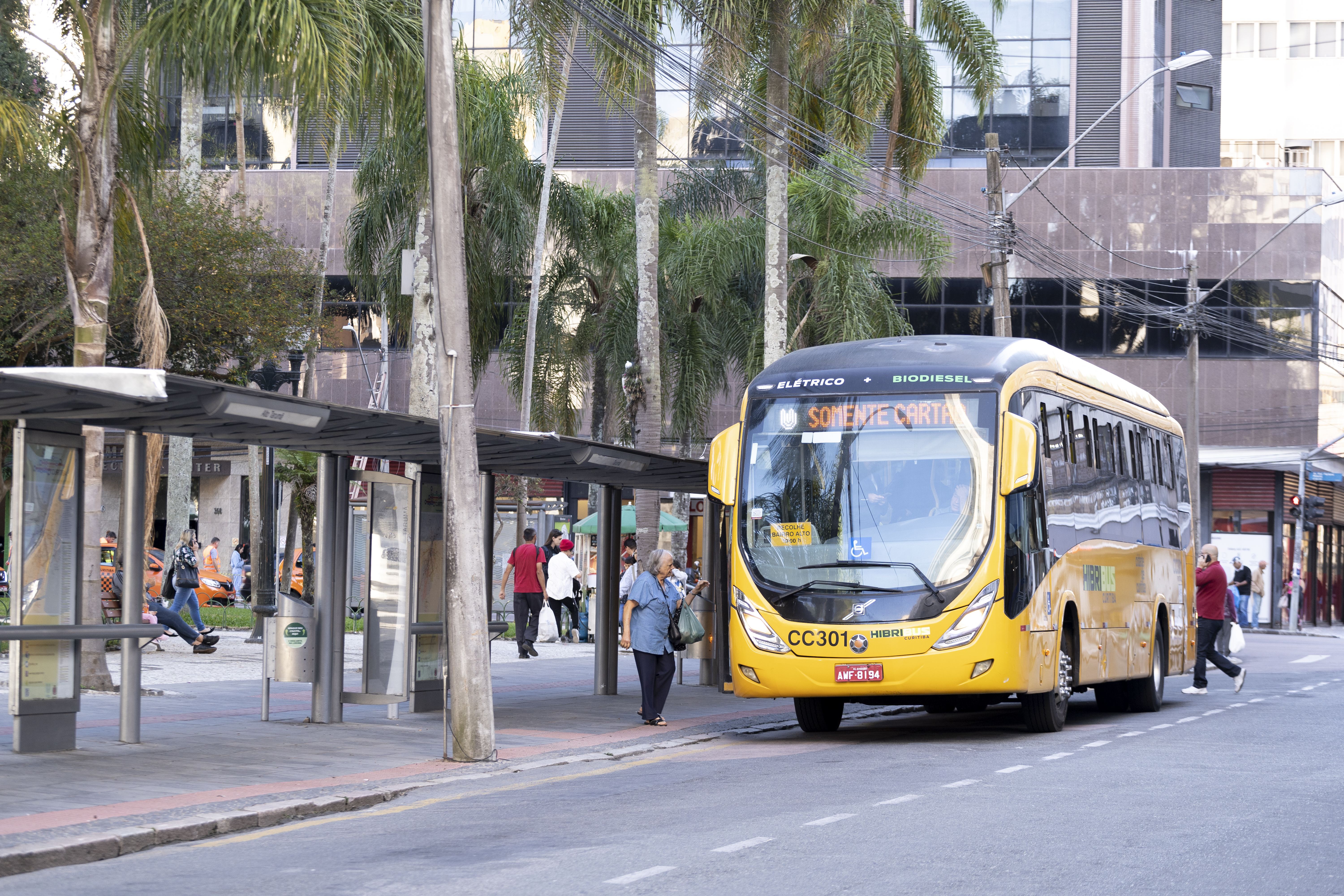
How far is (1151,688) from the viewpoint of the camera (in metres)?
19.5

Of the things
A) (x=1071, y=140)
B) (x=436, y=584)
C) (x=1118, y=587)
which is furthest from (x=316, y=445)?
(x=1071, y=140)

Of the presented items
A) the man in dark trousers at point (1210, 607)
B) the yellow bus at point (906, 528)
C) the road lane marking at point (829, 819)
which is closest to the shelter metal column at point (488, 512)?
the yellow bus at point (906, 528)

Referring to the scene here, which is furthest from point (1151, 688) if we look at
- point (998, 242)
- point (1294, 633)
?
point (1294, 633)

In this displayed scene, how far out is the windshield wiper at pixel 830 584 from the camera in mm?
14320

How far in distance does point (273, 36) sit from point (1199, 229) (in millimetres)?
38406

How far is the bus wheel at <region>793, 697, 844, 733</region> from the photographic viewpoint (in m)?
15.9

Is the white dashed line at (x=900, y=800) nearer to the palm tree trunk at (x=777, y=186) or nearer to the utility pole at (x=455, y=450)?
the utility pole at (x=455, y=450)

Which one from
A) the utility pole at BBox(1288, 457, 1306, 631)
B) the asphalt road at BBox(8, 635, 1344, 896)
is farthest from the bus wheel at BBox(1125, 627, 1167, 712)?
the utility pole at BBox(1288, 457, 1306, 631)

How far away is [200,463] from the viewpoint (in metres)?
55.1

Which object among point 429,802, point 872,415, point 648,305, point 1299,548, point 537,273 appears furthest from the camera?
point 1299,548

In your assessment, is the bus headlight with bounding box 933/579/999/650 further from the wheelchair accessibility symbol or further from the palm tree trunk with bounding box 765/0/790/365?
the palm tree trunk with bounding box 765/0/790/365

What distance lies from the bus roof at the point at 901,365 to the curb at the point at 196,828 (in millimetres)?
4087

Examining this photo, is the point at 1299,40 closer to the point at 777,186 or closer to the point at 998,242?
the point at 998,242

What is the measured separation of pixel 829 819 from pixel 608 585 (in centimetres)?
964
